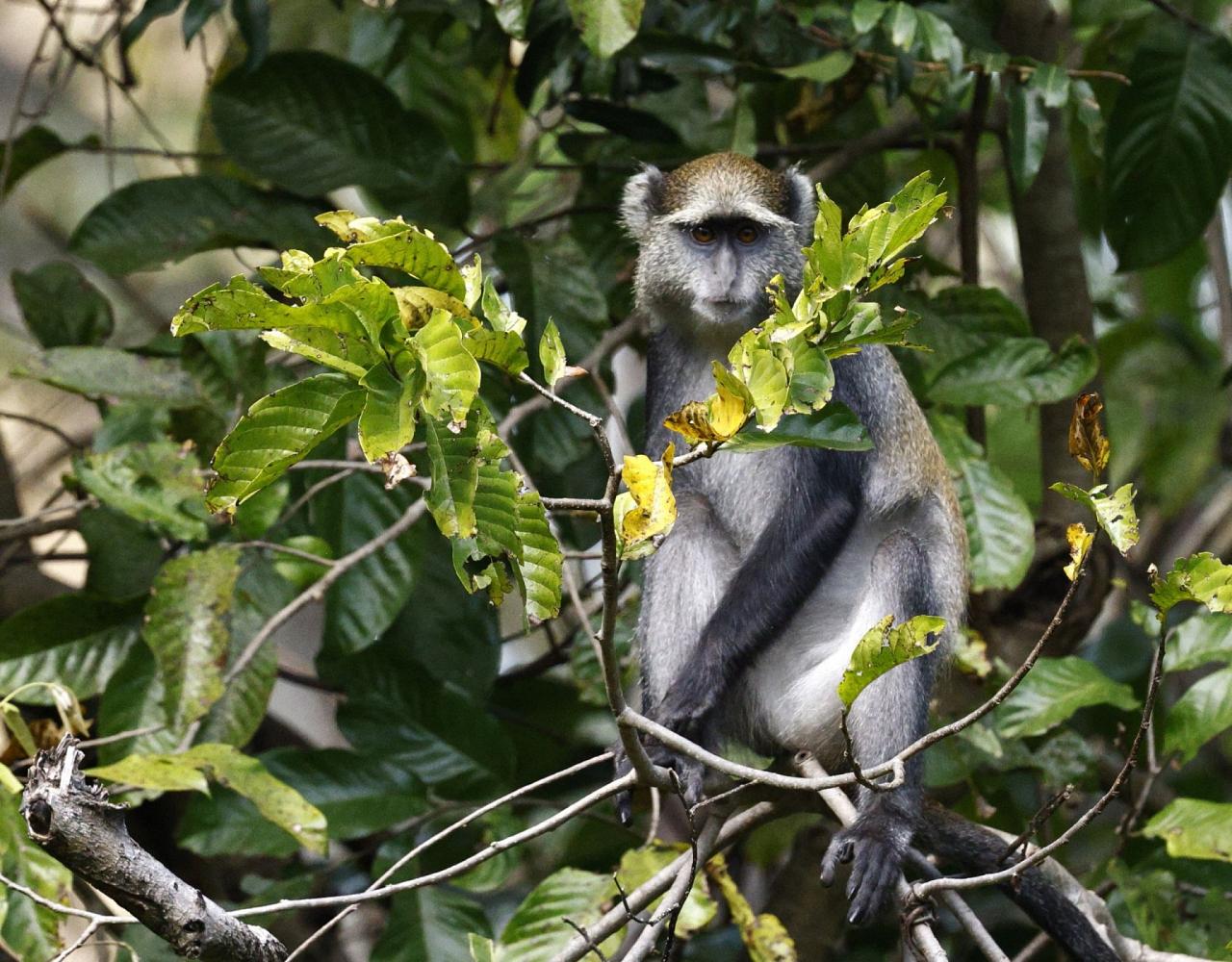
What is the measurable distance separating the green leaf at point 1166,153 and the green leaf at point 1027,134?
730mm

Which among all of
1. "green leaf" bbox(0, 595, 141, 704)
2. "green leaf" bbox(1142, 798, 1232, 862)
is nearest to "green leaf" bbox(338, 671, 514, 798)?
"green leaf" bbox(0, 595, 141, 704)

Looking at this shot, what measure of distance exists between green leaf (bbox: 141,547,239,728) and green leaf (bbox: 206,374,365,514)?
2.03 m

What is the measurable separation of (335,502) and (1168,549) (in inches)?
223

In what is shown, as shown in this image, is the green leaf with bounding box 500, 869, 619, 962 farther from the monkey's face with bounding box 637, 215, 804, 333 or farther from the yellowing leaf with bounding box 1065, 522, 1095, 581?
the yellowing leaf with bounding box 1065, 522, 1095, 581

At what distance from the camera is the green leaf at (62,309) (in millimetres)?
5602

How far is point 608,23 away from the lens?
4234 mm

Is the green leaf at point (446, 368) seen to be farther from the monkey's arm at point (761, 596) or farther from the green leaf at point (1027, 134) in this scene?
the green leaf at point (1027, 134)

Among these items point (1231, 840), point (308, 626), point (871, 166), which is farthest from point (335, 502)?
point (308, 626)

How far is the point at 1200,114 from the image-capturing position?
5.28 meters

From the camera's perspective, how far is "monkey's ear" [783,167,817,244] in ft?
15.9

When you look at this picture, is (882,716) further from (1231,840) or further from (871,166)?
(871,166)

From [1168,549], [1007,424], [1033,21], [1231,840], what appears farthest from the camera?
[1168,549]

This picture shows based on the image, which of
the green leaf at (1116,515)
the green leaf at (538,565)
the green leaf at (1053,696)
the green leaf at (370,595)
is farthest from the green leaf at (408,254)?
the green leaf at (1053,696)

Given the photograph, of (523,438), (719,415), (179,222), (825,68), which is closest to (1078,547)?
(719,415)
